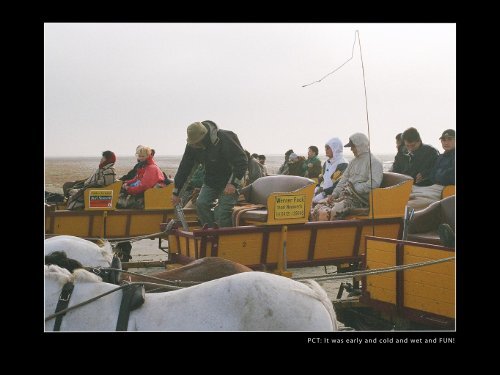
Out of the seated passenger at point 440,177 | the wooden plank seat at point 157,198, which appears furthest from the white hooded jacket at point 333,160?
the wooden plank seat at point 157,198

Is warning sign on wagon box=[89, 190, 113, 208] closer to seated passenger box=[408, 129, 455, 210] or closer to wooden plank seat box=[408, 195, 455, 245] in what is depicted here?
seated passenger box=[408, 129, 455, 210]

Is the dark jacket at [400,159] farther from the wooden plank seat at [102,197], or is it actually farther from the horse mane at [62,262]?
the horse mane at [62,262]

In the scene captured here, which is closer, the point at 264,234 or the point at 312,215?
the point at 264,234

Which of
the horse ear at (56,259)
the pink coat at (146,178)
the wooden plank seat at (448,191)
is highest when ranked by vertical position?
the pink coat at (146,178)

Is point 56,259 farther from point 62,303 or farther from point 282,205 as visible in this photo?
point 282,205

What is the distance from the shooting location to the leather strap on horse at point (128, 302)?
3322 mm

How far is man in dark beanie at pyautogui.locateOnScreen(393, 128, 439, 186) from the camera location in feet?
26.9

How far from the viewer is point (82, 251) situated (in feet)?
17.2

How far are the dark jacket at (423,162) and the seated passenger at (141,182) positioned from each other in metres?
3.70

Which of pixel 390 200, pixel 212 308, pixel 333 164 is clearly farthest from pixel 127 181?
pixel 212 308
